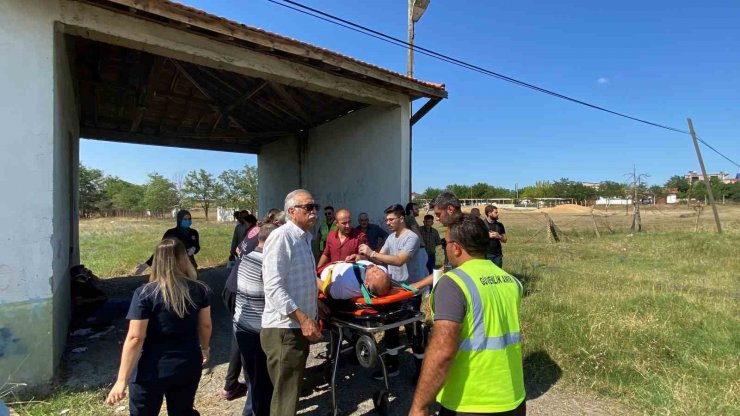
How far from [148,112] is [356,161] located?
16.5 ft

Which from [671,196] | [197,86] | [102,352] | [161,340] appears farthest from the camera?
[671,196]

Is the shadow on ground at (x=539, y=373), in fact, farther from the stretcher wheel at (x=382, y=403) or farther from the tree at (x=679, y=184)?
the tree at (x=679, y=184)

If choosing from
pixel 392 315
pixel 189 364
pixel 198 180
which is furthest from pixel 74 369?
pixel 198 180

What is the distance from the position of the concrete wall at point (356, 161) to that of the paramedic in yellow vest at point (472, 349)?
5289 millimetres

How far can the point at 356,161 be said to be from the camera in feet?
27.3

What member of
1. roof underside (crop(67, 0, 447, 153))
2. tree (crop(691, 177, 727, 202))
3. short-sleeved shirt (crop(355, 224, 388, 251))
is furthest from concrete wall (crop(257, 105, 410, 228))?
tree (crop(691, 177, 727, 202))

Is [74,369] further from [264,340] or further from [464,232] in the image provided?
[464,232]

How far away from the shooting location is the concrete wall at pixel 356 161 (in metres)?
7.26

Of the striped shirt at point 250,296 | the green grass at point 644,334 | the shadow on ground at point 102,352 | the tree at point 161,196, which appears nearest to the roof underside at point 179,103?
the shadow on ground at point 102,352

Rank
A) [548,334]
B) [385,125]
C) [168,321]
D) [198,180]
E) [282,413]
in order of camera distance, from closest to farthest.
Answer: [168,321] < [282,413] < [548,334] < [385,125] < [198,180]

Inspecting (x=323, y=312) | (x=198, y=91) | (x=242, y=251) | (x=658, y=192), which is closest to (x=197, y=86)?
(x=198, y=91)

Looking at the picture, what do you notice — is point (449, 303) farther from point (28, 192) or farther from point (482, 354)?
point (28, 192)

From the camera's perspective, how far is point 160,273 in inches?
96.9

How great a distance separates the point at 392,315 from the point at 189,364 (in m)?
1.59
